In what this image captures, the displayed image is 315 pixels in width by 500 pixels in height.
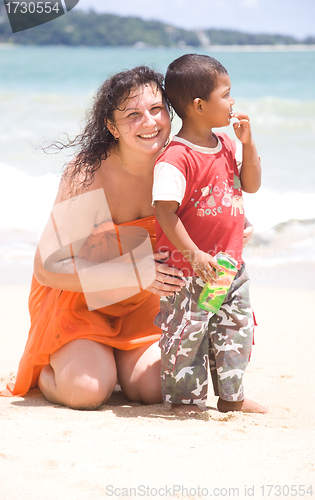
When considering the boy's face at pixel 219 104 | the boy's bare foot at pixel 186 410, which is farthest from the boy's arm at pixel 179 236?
the boy's bare foot at pixel 186 410

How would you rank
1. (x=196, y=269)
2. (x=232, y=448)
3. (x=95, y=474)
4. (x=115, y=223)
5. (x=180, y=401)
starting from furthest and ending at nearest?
(x=115, y=223) < (x=180, y=401) < (x=196, y=269) < (x=232, y=448) < (x=95, y=474)

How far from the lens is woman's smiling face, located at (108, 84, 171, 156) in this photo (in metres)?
2.16

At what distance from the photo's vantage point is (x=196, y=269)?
1.96 m

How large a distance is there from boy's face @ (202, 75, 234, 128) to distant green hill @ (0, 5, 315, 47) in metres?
26.3

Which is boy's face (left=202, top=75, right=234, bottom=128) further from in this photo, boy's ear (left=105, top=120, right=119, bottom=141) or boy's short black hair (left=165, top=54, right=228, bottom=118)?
boy's ear (left=105, top=120, right=119, bottom=141)

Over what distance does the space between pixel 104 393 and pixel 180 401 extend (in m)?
0.34

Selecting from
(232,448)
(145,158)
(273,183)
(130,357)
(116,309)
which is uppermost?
(273,183)

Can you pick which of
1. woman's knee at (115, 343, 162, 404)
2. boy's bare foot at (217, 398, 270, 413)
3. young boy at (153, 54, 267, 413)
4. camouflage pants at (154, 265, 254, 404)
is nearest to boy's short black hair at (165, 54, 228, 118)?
young boy at (153, 54, 267, 413)

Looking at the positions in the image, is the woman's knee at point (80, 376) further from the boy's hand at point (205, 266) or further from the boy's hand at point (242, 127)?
the boy's hand at point (242, 127)

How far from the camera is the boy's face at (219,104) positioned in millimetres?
1962

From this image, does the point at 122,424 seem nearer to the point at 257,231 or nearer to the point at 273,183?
the point at 257,231

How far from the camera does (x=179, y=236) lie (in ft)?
6.29

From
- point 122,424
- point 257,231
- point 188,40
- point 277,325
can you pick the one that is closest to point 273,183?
point 257,231

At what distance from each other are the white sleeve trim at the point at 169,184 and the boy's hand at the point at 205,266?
0.70 feet
